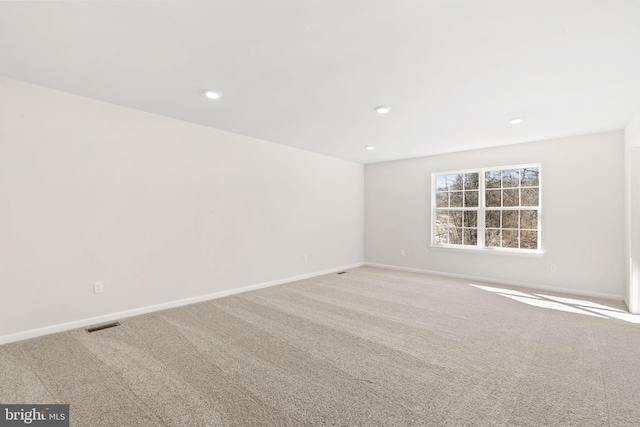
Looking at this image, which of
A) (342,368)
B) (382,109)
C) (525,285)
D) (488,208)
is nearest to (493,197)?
(488,208)

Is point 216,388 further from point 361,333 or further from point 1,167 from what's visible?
point 1,167

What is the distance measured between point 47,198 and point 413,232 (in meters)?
5.72

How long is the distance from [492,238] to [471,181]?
113cm

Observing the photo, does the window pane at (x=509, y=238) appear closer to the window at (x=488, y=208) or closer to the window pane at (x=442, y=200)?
the window at (x=488, y=208)

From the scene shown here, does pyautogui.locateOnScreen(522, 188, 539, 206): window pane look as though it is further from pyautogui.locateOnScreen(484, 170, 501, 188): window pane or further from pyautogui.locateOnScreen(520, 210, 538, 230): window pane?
pyautogui.locateOnScreen(484, 170, 501, 188): window pane

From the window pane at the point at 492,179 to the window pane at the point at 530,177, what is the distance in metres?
0.39

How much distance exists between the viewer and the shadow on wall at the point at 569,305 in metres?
3.48

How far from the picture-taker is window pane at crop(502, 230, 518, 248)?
5051mm

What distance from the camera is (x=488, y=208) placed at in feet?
17.5

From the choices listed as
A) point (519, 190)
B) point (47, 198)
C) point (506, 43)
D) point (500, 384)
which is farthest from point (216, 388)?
point (519, 190)

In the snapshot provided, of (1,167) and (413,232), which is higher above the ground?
(1,167)

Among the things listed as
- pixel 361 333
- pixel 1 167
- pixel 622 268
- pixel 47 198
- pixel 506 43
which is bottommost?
pixel 361 333

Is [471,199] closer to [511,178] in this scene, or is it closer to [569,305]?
[511,178]

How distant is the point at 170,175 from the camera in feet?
12.3
